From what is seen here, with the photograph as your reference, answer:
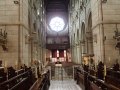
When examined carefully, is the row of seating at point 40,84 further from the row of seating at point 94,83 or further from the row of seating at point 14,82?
the row of seating at point 94,83

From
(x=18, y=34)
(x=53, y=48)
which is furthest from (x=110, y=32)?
(x=53, y=48)

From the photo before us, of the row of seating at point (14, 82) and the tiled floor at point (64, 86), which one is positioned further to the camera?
the tiled floor at point (64, 86)

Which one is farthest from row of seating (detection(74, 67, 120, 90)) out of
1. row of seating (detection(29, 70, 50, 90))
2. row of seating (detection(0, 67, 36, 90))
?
row of seating (detection(0, 67, 36, 90))

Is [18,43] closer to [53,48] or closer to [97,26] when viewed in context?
[97,26]

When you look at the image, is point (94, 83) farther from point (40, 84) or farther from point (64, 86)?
point (64, 86)

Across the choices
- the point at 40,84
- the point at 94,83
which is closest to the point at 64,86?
the point at 40,84

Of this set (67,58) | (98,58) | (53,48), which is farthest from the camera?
(67,58)

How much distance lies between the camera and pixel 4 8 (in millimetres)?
14305

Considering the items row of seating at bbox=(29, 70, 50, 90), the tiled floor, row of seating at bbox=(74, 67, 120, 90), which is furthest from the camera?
the tiled floor

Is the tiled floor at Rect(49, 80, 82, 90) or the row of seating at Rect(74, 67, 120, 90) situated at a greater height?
the row of seating at Rect(74, 67, 120, 90)

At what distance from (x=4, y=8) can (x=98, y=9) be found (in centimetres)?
602

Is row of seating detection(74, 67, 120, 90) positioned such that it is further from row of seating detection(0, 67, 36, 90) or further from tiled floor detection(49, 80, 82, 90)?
row of seating detection(0, 67, 36, 90)

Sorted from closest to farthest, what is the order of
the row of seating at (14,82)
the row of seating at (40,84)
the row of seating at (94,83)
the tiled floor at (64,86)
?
the row of seating at (14,82) < the row of seating at (94,83) < the row of seating at (40,84) < the tiled floor at (64,86)

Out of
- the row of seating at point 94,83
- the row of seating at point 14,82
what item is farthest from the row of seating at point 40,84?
the row of seating at point 94,83
